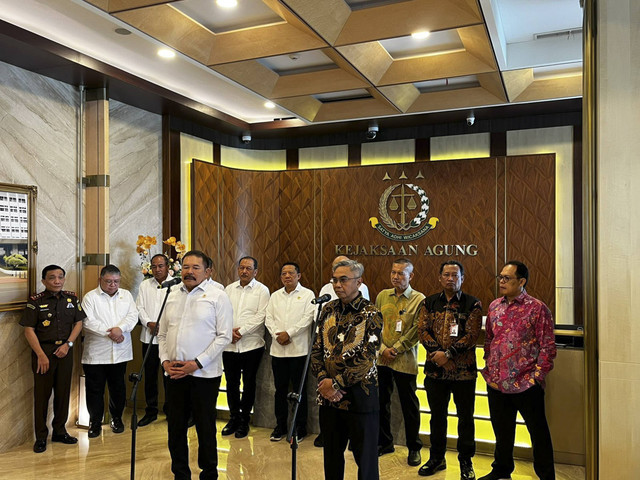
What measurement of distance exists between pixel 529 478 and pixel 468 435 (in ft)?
1.90

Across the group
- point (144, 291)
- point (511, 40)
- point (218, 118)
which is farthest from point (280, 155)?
point (511, 40)

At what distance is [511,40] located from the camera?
16.9ft

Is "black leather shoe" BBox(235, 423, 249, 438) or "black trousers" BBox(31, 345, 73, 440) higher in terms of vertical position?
"black trousers" BBox(31, 345, 73, 440)

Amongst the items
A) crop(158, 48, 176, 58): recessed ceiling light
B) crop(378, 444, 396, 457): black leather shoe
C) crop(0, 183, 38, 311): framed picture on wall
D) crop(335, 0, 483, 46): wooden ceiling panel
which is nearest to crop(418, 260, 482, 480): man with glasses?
crop(378, 444, 396, 457): black leather shoe

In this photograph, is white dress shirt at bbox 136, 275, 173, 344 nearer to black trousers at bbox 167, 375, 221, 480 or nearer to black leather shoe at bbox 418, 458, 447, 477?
black trousers at bbox 167, 375, 221, 480

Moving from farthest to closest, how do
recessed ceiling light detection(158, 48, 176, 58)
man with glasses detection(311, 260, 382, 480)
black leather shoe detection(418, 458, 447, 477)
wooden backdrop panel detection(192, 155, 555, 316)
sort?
1. wooden backdrop panel detection(192, 155, 555, 316)
2. recessed ceiling light detection(158, 48, 176, 58)
3. black leather shoe detection(418, 458, 447, 477)
4. man with glasses detection(311, 260, 382, 480)

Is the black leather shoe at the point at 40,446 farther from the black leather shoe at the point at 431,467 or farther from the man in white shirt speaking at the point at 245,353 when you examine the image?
the black leather shoe at the point at 431,467

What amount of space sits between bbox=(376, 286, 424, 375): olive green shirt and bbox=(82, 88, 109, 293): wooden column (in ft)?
9.69

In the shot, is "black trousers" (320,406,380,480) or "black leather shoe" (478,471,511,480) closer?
"black trousers" (320,406,380,480)

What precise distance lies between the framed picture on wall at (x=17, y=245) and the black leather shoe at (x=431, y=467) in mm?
3630

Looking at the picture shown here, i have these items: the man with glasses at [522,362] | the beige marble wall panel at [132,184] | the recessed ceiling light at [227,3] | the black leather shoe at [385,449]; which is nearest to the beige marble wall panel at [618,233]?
the man with glasses at [522,362]

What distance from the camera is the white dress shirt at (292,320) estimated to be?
5051 millimetres

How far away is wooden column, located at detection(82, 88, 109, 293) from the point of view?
19.0 feet

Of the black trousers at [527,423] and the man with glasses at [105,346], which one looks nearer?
the black trousers at [527,423]
